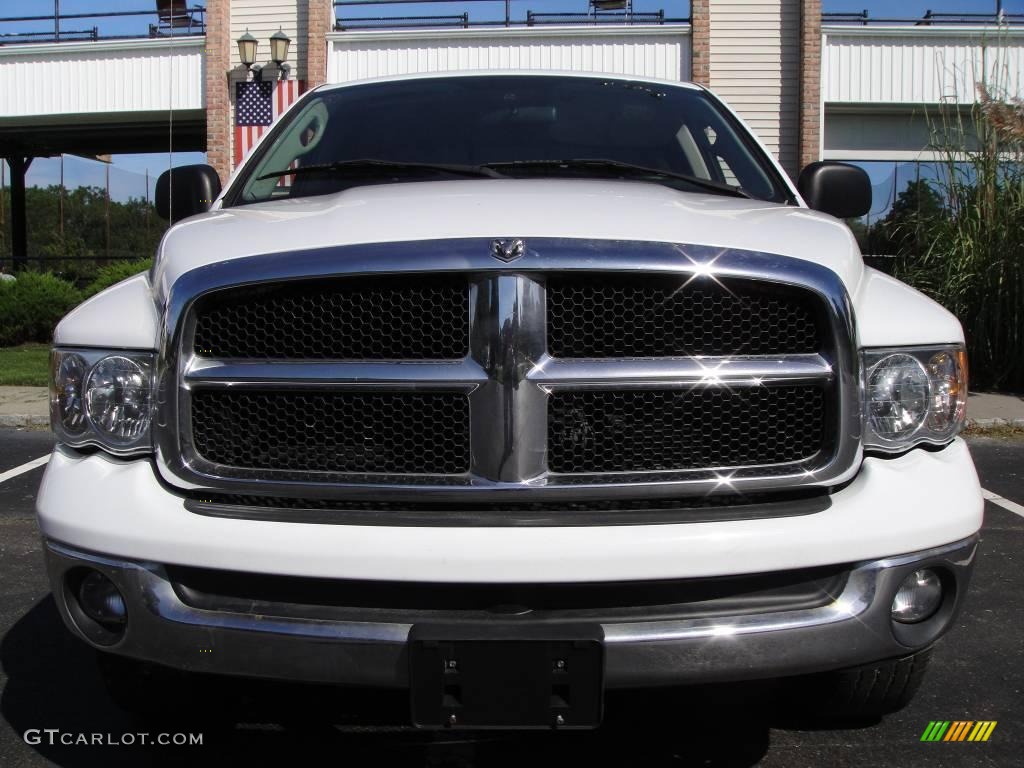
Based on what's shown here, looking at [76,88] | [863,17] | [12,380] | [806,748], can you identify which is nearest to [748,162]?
[806,748]

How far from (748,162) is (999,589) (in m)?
1.91

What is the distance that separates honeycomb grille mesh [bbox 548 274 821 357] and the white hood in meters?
0.09

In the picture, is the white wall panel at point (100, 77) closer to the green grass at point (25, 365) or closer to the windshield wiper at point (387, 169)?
the green grass at point (25, 365)

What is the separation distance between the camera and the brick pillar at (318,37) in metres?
17.5

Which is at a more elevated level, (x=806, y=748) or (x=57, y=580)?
(x=57, y=580)

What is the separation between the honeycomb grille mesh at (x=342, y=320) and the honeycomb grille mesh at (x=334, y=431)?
0.09 m

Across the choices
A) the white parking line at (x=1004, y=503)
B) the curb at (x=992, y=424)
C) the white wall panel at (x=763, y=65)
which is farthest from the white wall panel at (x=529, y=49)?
the white parking line at (x=1004, y=503)

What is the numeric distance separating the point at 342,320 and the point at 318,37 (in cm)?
1685

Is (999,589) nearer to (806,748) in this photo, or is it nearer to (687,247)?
(806,748)

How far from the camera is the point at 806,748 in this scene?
248 centimetres

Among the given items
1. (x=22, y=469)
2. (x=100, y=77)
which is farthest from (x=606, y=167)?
(x=100, y=77)

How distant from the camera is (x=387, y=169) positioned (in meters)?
3.00

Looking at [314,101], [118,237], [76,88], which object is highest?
[76,88]

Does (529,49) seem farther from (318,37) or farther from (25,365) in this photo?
(25,365)
